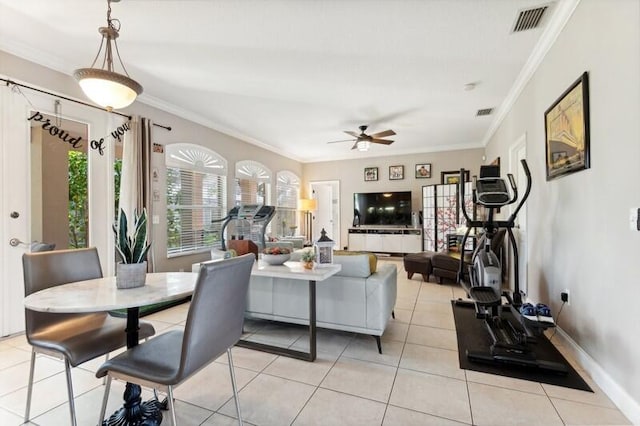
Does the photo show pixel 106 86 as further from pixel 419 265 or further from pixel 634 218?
pixel 419 265

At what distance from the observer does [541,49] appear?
2.84 metres

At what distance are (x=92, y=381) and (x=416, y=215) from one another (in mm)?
6706

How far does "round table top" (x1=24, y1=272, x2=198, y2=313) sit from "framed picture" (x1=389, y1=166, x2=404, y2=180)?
6537mm

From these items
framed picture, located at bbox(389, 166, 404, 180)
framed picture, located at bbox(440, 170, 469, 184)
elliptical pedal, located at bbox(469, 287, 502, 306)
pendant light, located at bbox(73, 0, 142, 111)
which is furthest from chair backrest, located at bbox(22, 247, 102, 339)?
framed picture, located at bbox(440, 170, 469, 184)

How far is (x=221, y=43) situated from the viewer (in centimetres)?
278

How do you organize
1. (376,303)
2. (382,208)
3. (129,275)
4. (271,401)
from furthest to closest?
(382,208) < (376,303) < (271,401) < (129,275)

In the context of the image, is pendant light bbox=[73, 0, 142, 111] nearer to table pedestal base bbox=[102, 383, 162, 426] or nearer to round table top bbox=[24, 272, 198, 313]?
round table top bbox=[24, 272, 198, 313]

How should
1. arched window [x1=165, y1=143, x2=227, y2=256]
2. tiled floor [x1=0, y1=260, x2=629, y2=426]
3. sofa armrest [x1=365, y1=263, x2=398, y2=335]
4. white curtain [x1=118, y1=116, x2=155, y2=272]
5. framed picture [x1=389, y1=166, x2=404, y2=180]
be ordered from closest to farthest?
tiled floor [x1=0, y1=260, x2=629, y2=426] → sofa armrest [x1=365, y1=263, x2=398, y2=335] → white curtain [x1=118, y1=116, x2=155, y2=272] → arched window [x1=165, y1=143, x2=227, y2=256] → framed picture [x1=389, y1=166, x2=404, y2=180]

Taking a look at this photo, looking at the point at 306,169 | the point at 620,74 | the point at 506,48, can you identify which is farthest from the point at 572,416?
the point at 306,169

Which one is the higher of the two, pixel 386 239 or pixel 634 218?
pixel 634 218

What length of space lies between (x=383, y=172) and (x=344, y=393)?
252 inches

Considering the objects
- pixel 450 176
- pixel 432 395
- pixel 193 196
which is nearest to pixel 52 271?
pixel 432 395

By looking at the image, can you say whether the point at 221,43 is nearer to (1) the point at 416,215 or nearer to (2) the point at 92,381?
(2) the point at 92,381

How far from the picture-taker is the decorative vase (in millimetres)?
1588
